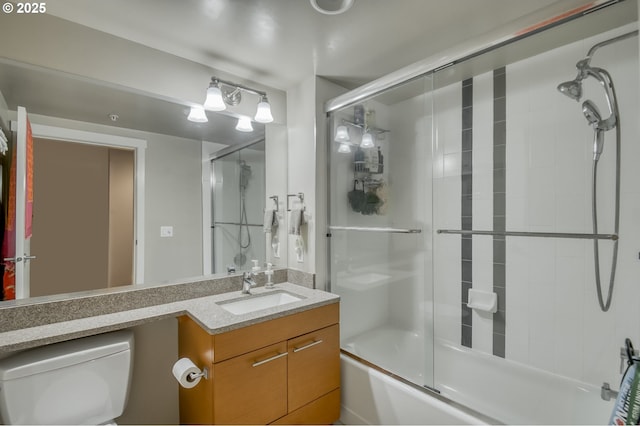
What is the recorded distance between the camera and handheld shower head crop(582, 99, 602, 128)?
1.64m

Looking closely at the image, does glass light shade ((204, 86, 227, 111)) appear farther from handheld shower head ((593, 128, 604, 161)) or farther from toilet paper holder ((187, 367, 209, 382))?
handheld shower head ((593, 128, 604, 161))

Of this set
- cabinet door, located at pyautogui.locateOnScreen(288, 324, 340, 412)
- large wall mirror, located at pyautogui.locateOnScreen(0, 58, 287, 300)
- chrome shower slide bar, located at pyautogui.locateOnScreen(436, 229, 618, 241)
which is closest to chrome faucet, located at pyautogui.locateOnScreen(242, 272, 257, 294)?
large wall mirror, located at pyautogui.locateOnScreen(0, 58, 287, 300)

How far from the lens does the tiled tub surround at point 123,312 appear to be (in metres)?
1.32

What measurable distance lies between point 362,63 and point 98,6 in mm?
1438

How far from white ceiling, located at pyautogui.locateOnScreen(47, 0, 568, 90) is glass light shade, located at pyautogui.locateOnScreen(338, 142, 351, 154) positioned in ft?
1.84

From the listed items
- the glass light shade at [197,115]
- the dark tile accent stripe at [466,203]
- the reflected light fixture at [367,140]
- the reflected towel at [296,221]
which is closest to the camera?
the glass light shade at [197,115]

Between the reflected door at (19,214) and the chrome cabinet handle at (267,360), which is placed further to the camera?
the chrome cabinet handle at (267,360)

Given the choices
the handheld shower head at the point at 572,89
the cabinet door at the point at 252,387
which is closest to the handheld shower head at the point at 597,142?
the handheld shower head at the point at 572,89

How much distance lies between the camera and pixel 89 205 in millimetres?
1574

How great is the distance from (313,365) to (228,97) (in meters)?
1.77

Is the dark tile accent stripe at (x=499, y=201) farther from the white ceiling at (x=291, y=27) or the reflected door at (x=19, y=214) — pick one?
the reflected door at (x=19, y=214)

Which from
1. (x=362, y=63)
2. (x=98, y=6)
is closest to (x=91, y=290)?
(x=98, y=6)

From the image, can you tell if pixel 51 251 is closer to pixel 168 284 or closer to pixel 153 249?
pixel 153 249

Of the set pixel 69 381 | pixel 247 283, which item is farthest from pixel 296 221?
pixel 69 381
